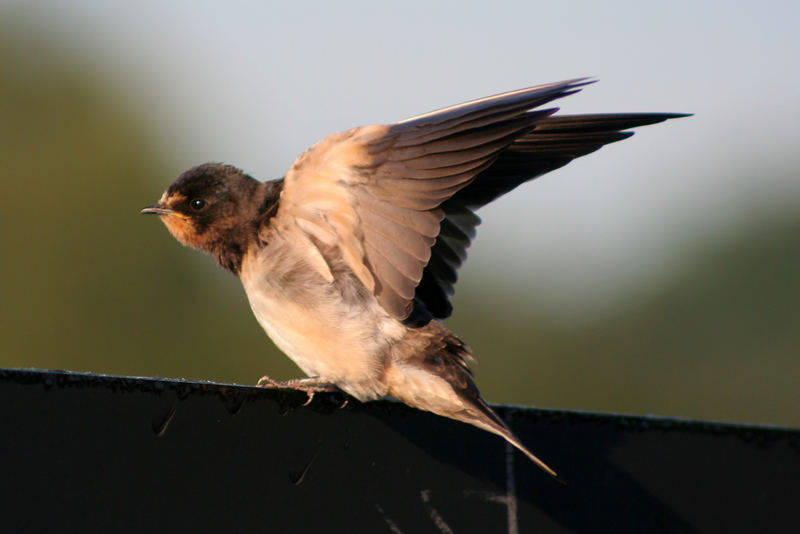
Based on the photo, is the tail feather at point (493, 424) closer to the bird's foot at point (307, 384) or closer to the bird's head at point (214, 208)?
the bird's foot at point (307, 384)

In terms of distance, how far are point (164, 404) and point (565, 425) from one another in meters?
1.44

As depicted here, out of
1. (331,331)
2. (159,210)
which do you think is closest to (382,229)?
(331,331)

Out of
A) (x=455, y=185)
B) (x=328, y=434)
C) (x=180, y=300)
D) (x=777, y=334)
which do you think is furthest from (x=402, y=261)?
(x=777, y=334)

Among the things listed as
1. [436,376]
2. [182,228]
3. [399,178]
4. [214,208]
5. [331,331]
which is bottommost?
[436,376]

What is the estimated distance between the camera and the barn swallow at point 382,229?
5262mm

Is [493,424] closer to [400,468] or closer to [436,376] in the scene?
[400,468]

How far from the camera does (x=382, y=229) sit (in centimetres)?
538

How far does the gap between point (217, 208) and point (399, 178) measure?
1.51m

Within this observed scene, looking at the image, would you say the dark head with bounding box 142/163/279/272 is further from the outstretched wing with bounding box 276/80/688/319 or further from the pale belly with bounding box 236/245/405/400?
the outstretched wing with bounding box 276/80/688/319

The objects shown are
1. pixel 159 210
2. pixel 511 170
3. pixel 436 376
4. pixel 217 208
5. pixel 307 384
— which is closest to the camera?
pixel 436 376

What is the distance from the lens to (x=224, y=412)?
3.71 m

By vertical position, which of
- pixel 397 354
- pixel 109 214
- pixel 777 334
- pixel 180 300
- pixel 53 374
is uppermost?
pixel 53 374

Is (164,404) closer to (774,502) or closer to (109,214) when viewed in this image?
(774,502)

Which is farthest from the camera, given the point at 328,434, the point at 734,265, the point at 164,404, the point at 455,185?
the point at 734,265
